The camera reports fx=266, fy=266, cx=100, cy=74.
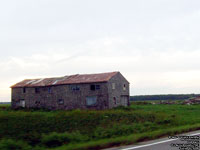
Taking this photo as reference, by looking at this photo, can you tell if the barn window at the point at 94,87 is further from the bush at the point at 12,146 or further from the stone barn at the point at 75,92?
the bush at the point at 12,146

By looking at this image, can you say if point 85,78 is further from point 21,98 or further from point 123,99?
point 21,98

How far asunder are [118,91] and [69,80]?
758 centimetres

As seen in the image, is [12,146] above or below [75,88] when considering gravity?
below

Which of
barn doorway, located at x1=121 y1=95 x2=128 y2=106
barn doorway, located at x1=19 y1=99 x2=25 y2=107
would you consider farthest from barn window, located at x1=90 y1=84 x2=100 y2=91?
barn doorway, located at x1=19 y1=99 x2=25 y2=107

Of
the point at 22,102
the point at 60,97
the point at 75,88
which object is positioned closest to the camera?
the point at 75,88

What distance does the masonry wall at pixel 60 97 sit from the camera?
36.7 metres

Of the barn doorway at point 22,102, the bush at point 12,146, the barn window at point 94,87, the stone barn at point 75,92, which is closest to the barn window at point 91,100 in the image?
the stone barn at point 75,92

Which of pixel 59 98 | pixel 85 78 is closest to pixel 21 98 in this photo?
pixel 59 98

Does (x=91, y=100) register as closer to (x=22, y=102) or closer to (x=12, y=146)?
(x=22, y=102)

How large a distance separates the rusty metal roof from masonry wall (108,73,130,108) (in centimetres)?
101

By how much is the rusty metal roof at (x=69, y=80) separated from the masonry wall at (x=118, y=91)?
1.01 m

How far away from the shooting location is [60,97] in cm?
3956

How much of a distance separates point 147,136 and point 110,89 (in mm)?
26057

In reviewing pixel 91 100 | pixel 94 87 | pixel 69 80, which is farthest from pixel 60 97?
pixel 94 87
